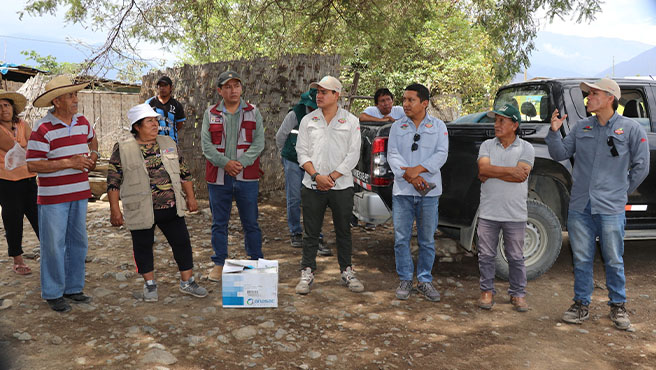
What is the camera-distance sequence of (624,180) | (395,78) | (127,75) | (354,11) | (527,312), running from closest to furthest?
1. (624,180)
2. (527,312)
3. (127,75)
4. (354,11)
5. (395,78)

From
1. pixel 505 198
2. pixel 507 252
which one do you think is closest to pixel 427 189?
pixel 505 198

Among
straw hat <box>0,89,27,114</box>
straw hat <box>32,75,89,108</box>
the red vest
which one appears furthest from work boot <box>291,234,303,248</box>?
straw hat <box>0,89,27,114</box>

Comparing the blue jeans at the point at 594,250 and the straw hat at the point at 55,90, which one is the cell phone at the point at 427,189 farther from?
the straw hat at the point at 55,90

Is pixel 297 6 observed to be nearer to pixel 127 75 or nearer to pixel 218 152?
pixel 127 75

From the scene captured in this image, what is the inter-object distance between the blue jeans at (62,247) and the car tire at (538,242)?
3.93 m

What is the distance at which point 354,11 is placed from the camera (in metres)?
9.91

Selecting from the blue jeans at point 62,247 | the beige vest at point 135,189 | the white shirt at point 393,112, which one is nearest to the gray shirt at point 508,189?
the white shirt at point 393,112

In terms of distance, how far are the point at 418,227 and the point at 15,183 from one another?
4.05 m

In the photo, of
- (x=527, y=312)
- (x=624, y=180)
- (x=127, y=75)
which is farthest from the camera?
(x=127, y=75)

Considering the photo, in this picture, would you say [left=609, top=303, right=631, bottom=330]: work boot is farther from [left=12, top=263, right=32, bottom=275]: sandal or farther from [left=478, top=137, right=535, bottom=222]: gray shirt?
[left=12, top=263, right=32, bottom=275]: sandal

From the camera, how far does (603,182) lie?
409 cm

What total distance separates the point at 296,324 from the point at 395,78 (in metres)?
14.2

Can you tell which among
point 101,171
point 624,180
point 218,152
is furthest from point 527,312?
point 101,171

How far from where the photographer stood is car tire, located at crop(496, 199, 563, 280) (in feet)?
16.6
